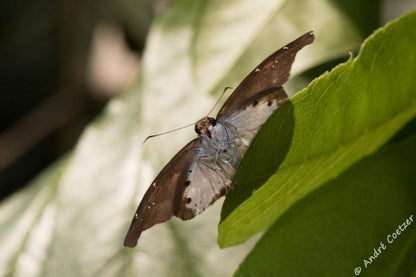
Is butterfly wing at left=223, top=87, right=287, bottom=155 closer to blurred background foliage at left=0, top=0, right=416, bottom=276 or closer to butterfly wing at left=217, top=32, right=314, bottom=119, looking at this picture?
butterfly wing at left=217, top=32, right=314, bottom=119

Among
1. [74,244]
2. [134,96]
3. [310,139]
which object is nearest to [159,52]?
[134,96]

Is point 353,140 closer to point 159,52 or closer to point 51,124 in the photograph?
point 159,52

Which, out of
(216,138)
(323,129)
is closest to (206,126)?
(216,138)

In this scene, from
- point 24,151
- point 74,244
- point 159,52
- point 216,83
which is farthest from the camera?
point 24,151

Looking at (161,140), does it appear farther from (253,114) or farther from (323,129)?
(323,129)

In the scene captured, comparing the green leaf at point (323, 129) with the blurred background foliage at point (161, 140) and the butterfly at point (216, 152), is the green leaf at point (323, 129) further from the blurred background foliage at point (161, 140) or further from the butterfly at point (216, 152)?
the blurred background foliage at point (161, 140)

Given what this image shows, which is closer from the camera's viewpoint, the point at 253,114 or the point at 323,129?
the point at 323,129
